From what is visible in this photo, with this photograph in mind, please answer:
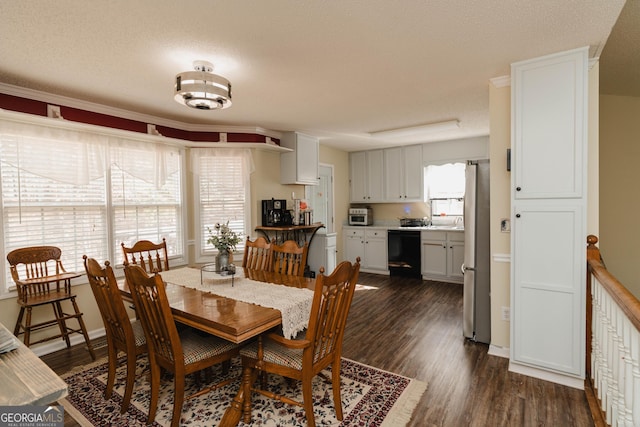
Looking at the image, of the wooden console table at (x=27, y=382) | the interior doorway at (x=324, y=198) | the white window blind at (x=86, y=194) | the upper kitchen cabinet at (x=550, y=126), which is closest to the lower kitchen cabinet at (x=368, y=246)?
the interior doorway at (x=324, y=198)

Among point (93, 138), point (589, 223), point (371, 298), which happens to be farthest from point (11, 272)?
point (589, 223)

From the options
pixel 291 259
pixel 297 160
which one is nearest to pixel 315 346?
pixel 291 259

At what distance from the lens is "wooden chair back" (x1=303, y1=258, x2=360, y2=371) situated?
66.9 inches

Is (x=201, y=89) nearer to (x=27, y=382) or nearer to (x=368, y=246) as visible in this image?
(x=27, y=382)

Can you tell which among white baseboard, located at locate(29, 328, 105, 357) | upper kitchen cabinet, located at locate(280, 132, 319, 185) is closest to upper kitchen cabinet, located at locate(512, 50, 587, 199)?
upper kitchen cabinet, located at locate(280, 132, 319, 185)

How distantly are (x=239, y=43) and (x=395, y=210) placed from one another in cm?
475

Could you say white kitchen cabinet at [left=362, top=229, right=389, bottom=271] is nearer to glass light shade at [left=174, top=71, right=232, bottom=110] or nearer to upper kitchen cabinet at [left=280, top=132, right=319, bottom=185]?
upper kitchen cabinet at [left=280, top=132, right=319, bottom=185]

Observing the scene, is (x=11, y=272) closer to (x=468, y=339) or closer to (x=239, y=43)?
(x=239, y=43)

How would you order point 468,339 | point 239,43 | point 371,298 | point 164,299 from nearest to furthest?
1. point 164,299
2. point 239,43
3. point 468,339
4. point 371,298

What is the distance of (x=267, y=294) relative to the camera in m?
2.19

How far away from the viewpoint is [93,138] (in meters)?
3.35

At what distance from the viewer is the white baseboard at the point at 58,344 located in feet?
9.70

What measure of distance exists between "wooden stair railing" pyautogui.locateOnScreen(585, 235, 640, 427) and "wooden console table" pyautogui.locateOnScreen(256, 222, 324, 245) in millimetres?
2924

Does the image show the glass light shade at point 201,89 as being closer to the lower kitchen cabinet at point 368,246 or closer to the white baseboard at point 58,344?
the white baseboard at point 58,344
